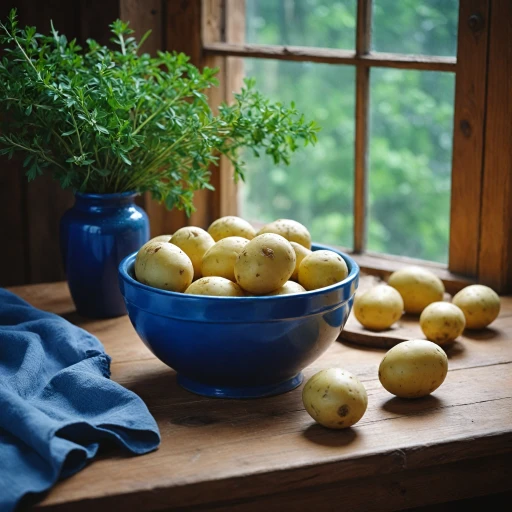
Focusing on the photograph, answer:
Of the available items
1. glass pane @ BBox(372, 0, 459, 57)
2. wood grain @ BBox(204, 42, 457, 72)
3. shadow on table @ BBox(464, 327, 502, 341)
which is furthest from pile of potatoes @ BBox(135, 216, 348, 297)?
glass pane @ BBox(372, 0, 459, 57)

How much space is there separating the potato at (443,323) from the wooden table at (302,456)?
0.09 meters

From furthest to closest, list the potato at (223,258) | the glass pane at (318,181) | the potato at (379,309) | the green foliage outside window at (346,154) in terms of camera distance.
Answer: the glass pane at (318,181)
the green foliage outside window at (346,154)
the potato at (379,309)
the potato at (223,258)

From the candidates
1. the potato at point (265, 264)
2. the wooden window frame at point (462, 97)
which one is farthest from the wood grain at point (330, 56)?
the potato at point (265, 264)

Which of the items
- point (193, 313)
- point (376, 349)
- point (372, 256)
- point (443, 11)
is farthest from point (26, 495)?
point (443, 11)

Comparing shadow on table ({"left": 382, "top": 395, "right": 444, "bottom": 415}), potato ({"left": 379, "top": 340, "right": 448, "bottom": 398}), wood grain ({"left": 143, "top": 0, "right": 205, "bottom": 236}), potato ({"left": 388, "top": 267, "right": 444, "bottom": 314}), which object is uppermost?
wood grain ({"left": 143, "top": 0, "right": 205, "bottom": 236})

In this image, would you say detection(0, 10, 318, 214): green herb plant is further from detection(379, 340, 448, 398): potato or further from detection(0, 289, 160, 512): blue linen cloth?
detection(379, 340, 448, 398): potato

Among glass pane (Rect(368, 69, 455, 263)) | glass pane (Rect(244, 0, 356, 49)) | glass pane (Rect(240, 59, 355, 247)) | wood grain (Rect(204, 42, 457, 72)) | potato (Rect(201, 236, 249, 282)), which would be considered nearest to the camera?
potato (Rect(201, 236, 249, 282))

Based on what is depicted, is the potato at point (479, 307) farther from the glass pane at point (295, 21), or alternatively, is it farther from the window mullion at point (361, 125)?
the glass pane at point (295, 21)

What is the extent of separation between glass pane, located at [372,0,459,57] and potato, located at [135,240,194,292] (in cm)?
69

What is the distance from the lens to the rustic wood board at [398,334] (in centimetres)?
130

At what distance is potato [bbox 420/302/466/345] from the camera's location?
1.26m

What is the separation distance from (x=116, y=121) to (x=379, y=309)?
0.52m

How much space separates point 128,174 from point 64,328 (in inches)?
12.0

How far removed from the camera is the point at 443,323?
1260 millimetres
